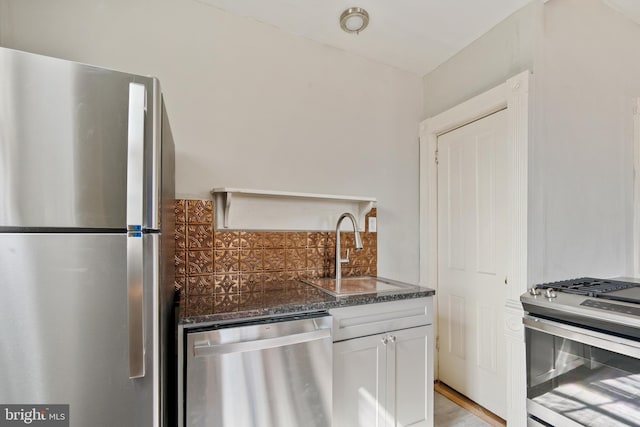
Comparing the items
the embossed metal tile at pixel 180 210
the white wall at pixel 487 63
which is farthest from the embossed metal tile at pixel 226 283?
the white wall at pixel 487 63

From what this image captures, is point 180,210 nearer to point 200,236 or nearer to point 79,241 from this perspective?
point 200,236

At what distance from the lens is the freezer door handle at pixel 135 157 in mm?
908

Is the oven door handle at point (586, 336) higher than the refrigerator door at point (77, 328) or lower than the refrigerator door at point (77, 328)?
lower

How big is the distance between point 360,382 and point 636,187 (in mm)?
2521

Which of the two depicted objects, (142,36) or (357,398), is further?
(142,36)

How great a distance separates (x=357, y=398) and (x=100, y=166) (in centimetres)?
151

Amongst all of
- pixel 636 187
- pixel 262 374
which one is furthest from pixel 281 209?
pixel 636 187

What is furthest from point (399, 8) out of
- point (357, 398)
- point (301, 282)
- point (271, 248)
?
point (357, 398)

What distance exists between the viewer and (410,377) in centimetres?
170

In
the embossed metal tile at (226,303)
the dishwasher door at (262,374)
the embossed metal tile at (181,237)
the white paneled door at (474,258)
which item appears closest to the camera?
the dishwasher door at (262,374)

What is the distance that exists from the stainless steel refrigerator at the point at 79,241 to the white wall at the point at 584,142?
1.99 m

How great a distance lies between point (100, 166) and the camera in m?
0.90

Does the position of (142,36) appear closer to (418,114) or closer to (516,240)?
(418,114)

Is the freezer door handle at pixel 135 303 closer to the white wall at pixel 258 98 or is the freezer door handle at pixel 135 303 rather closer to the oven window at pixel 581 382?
the white wall at pixel 258 98
